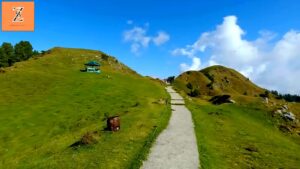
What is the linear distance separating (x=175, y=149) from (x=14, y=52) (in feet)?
429

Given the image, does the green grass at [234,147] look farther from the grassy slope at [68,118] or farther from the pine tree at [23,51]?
the pine tree at [23,51]

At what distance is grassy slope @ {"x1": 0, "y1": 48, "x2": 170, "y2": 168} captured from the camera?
25.7 meters

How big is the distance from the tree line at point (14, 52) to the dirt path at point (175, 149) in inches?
4358

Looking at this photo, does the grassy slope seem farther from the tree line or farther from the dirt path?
the tree line

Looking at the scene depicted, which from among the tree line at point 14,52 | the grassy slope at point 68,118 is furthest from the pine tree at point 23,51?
the grassy slope at point 68,118

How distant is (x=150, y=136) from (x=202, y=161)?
26.2 feet

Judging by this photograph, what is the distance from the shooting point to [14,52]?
14000cm

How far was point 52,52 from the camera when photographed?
5354 inches

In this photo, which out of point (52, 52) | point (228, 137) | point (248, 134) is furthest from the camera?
point (52, 52)

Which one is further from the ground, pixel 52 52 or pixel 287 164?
pixel 52 52

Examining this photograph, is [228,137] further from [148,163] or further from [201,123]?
[148,163]

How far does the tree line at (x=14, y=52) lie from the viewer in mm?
130337

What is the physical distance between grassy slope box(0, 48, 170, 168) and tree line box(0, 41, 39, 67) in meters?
35.3

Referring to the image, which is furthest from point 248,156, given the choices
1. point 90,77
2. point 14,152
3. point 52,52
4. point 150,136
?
point 52,52
